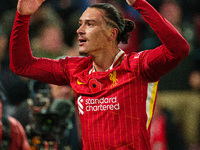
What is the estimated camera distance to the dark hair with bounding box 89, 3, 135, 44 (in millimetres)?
1808

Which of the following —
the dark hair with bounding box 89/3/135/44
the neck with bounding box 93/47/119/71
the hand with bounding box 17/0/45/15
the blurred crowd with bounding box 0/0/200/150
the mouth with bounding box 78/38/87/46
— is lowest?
the blurred crowd with bounding box 0/0/200/150

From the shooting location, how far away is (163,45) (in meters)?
1.45

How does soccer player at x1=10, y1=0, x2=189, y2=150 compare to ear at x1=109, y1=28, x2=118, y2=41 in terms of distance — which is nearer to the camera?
soccer player at x1=10, y1=0, x2=189, y2=150

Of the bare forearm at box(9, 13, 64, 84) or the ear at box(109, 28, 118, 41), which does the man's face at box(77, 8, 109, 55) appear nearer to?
the ear at box(109, 28, 118, 41)

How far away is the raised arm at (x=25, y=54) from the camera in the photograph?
5.32 ft

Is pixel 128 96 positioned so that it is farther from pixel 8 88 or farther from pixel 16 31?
pixel 8 88

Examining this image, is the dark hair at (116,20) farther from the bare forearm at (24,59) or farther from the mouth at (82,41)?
the bare forearm at (24,59)

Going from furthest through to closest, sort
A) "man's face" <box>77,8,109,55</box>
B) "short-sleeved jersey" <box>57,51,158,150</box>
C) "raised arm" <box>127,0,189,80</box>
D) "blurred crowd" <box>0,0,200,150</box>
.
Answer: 1. "blurred crowd" <box>0,0,200,150</box>
2. "man's face" <box>77,8,109,55</box>
3. "short-sleeved jersey" <box>57,51,158,150</box>
4. "raised arm" <box>127,0,189,80</box>

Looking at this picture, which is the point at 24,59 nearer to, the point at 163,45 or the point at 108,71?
the point at 108,71

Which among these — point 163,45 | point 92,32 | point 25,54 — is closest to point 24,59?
point 25,54

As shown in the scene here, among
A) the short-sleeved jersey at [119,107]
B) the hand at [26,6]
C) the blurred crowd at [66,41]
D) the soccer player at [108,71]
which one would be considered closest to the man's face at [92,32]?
the soccer player at [108,71]

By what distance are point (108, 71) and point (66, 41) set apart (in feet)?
5.35

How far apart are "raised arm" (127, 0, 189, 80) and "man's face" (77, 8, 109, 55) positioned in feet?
1.04

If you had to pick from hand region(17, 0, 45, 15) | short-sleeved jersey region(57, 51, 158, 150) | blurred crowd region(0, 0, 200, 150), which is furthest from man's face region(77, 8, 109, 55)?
blurred crowd region(0, 0, 200, 150)
